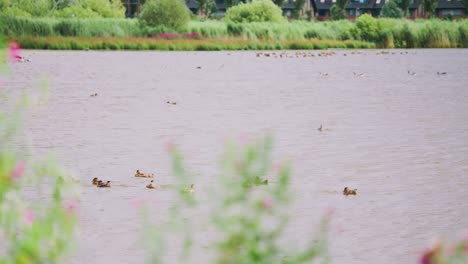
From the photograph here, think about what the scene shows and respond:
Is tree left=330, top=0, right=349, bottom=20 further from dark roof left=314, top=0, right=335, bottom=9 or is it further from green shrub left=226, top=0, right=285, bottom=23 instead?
green shrub left=226, top=0, right=285, bottom=23

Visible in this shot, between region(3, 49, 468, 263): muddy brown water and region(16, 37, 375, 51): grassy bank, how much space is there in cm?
1884

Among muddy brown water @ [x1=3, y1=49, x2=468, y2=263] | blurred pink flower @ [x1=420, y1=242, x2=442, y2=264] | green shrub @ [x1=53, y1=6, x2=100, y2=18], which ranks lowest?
green shrub @ [x1=53, y1=6, x2=100, y2=18]

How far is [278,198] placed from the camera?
9.47 ft

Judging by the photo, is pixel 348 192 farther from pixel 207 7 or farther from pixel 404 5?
pixel 404 5

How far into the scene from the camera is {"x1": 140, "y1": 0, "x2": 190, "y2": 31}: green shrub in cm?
4594

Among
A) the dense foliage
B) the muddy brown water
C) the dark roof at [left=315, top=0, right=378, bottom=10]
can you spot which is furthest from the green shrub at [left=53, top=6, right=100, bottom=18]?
the dark roof at [left=315, top=0, right=378, bottom=10]

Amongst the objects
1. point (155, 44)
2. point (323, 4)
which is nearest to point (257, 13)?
point (155, 44)

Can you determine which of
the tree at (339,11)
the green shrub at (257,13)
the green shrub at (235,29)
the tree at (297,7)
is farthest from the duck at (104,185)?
the tree at (297,7)

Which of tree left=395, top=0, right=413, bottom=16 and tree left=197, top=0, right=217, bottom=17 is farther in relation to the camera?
tree left=395, top=0, right=413, bottom=16

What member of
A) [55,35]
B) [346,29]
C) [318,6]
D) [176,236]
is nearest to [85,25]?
[55,35]

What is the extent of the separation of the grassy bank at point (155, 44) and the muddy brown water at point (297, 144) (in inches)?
742

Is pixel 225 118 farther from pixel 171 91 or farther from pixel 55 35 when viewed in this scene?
pixel 55 35

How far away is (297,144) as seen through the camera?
9344 mm

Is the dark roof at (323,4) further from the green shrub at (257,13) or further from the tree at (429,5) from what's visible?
the green shrub at (257,13)
